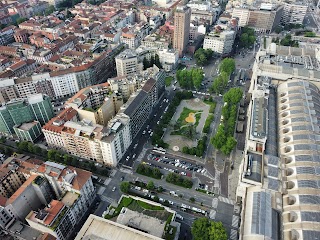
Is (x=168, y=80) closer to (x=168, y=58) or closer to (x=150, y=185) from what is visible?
(x=168, y=58)

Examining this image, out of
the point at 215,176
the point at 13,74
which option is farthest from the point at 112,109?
the point at 13,74

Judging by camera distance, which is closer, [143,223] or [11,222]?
[143,223]

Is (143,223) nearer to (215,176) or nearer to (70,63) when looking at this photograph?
(215,176)

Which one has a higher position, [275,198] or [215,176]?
[275,198]

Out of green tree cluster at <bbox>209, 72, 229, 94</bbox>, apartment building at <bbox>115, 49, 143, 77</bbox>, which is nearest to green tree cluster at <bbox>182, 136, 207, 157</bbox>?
green tree cluster at <bbox>209, 72, 229, 94</bbox>

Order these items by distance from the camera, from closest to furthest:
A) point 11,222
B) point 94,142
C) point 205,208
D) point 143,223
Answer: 1. point 143,223
2. point 11,222
3. point 205,208
4. point 94,142

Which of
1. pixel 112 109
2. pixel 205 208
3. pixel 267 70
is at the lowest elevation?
pixel 205 208

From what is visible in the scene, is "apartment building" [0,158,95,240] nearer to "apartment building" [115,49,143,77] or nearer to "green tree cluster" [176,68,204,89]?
"apartment building" [115,49,143,77]
